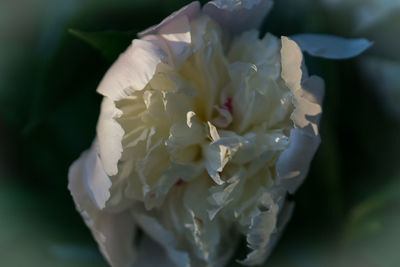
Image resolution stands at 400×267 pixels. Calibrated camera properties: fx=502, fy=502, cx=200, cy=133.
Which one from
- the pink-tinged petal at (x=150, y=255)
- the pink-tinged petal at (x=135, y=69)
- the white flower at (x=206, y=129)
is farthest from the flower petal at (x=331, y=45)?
the pink-tinged petal at (x=150, y=255)

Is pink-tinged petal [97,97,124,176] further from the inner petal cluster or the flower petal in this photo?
the flower petal

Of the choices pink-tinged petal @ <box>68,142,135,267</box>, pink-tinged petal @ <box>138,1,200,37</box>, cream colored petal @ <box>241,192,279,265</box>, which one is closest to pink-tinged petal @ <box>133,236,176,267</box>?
pink-tinged petal @ <box>68,142,135,267</box>

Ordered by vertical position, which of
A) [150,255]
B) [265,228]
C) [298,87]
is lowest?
[150,255]

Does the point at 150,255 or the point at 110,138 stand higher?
Result: the point at 110,138

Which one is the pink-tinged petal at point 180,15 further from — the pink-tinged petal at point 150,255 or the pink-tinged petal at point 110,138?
the pink-tinged petal at point 150,255

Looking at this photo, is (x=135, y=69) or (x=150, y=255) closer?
(x=135, y=69)

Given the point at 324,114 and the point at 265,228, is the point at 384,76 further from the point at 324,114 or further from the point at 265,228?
the point at 265,228

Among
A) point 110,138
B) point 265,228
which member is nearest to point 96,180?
point 110,138
